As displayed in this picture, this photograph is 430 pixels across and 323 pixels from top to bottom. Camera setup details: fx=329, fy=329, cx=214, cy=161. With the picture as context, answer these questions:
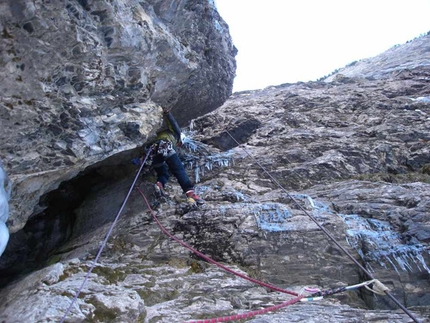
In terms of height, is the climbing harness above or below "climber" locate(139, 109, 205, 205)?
below

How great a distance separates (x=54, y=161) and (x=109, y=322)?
2.21 meters

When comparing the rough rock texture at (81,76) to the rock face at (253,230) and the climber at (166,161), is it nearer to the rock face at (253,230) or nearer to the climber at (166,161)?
the climber at (166,161)

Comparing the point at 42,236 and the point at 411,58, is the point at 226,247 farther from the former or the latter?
the point at 411,58

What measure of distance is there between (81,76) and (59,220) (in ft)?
13.5

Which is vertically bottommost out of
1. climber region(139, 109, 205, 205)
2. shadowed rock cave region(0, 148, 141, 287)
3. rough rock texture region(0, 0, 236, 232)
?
shadowed rock cave region(0, 148, 141, 287)

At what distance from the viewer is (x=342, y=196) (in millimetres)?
5645

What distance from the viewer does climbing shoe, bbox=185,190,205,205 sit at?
574cm

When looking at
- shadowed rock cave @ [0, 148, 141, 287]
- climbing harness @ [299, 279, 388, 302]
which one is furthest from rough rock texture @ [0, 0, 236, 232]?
climbing harness @ [299, 279, 388, 302]

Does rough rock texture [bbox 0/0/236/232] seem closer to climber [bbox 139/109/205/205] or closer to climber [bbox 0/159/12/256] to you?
climber [bbox 0/159/12/256]

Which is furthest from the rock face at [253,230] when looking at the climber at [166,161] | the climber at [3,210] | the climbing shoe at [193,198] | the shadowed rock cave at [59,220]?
the climber at [3,210]

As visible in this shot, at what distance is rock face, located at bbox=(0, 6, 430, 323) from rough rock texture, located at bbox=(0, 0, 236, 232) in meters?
0.82

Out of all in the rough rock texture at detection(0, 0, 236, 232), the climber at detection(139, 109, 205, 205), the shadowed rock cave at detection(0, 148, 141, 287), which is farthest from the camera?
the shadowed rock cave at detection(0, 148, 141, 287)

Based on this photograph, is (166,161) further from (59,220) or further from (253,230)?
(59,220)

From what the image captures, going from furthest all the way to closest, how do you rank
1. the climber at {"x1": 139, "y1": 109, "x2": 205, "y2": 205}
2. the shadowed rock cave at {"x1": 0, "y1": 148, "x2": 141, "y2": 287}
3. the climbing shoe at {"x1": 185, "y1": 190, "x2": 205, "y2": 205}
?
1. the shadowed rock cave at {"x1": 0, "y1": 148, "x2": 141, "y2": 287}
2. the climber at {"x1": 139, "y1": 109, "x2": 205, "y2": 205}
3. the climbing shoe at {"x1": 185, "y1": 190, "x2": 205, "y2": 205}
